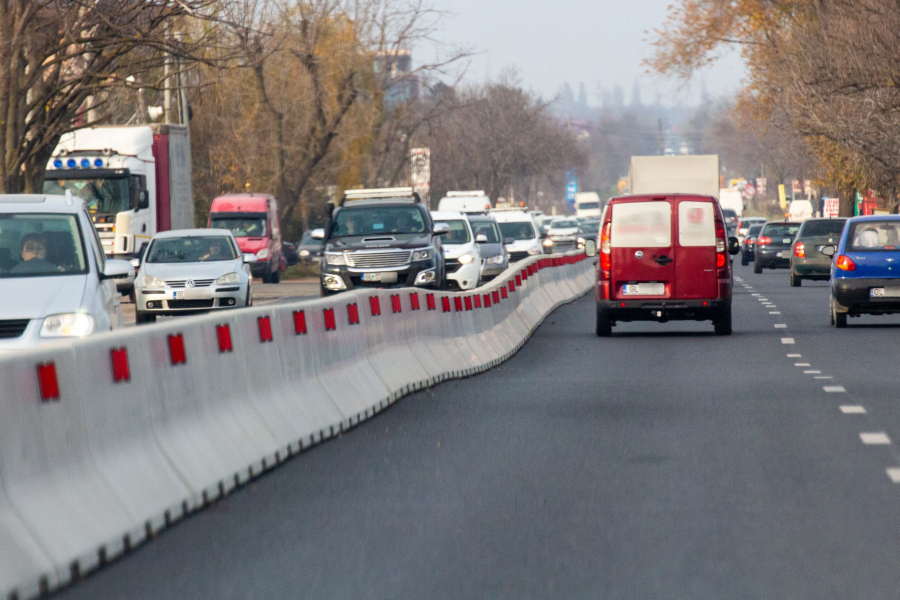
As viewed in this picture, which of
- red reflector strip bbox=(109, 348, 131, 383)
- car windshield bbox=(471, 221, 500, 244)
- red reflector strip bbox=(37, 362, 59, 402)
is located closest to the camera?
red reflector strip bbox=(37, 362, 59, 402)

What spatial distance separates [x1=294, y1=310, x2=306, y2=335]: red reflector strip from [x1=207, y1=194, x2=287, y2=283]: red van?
112 ft

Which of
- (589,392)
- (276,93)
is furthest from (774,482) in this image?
(276,93)

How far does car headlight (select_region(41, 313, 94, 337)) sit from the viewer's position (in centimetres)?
1141

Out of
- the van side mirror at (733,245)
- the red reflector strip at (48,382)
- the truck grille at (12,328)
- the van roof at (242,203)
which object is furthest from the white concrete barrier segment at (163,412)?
the van roof at (242,203)

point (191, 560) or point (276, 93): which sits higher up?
point (276, 93)

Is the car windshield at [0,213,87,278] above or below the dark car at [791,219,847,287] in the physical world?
above

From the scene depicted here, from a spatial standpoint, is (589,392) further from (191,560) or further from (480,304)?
(191,560)

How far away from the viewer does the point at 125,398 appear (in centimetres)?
732

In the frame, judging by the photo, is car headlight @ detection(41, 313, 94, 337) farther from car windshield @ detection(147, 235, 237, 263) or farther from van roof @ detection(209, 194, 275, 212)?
van roof @ detection(209, 194, 275, 212)

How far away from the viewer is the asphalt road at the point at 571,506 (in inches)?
238

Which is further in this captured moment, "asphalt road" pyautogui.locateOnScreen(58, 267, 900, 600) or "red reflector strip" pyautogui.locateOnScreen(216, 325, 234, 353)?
"red reflector strip" pyautogui.locateOnScreen(216, 325, 234, 353)

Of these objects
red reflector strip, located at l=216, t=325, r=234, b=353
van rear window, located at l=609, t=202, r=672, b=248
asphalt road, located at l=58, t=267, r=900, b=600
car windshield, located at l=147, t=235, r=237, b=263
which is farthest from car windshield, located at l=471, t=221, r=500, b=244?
red reflector strip, located at l=216, t=325, r=234, b=353

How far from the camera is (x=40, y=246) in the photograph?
12.7m

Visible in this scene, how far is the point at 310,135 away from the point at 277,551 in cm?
4655
